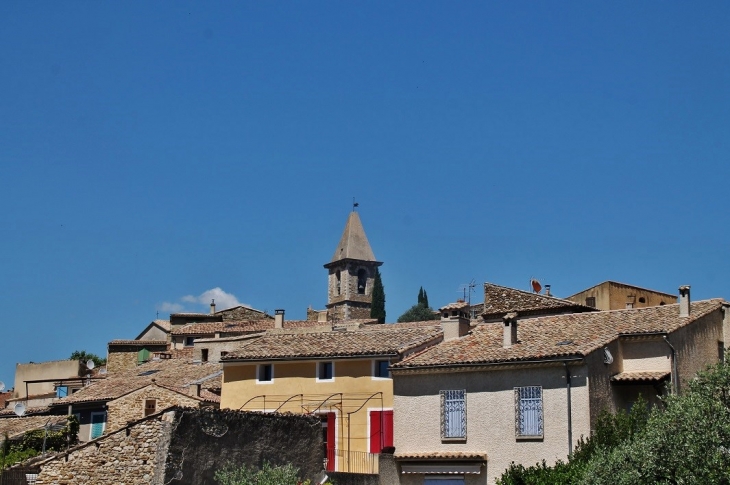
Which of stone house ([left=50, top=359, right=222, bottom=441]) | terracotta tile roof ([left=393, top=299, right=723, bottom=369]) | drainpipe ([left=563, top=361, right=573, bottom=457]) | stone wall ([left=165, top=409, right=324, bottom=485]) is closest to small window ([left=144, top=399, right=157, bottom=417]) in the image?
stone house ([left=50, top=359, right=222, bottom=441])

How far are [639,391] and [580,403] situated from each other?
3414 millimetres

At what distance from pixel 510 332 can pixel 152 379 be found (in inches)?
789

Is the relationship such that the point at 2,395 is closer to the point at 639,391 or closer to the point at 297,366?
the point at 297,366

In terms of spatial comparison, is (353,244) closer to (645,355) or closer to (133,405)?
(133,405)

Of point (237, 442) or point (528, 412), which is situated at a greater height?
point (528, 412)

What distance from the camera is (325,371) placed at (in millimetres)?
40250

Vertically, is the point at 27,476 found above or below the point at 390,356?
below

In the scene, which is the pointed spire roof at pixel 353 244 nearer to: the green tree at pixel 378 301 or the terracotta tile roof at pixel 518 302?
the green tree at pixel 378 301

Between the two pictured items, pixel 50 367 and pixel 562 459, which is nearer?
pixel 562 459

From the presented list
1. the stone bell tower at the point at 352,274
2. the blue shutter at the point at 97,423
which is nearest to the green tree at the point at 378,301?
the stone bell tower at the point at 352,274

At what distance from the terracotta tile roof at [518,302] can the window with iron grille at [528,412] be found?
37.3 ft


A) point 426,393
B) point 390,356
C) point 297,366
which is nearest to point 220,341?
point 297,366

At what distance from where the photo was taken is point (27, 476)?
31188 millimetres

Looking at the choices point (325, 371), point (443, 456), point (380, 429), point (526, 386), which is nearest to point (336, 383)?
point (325, 371)
